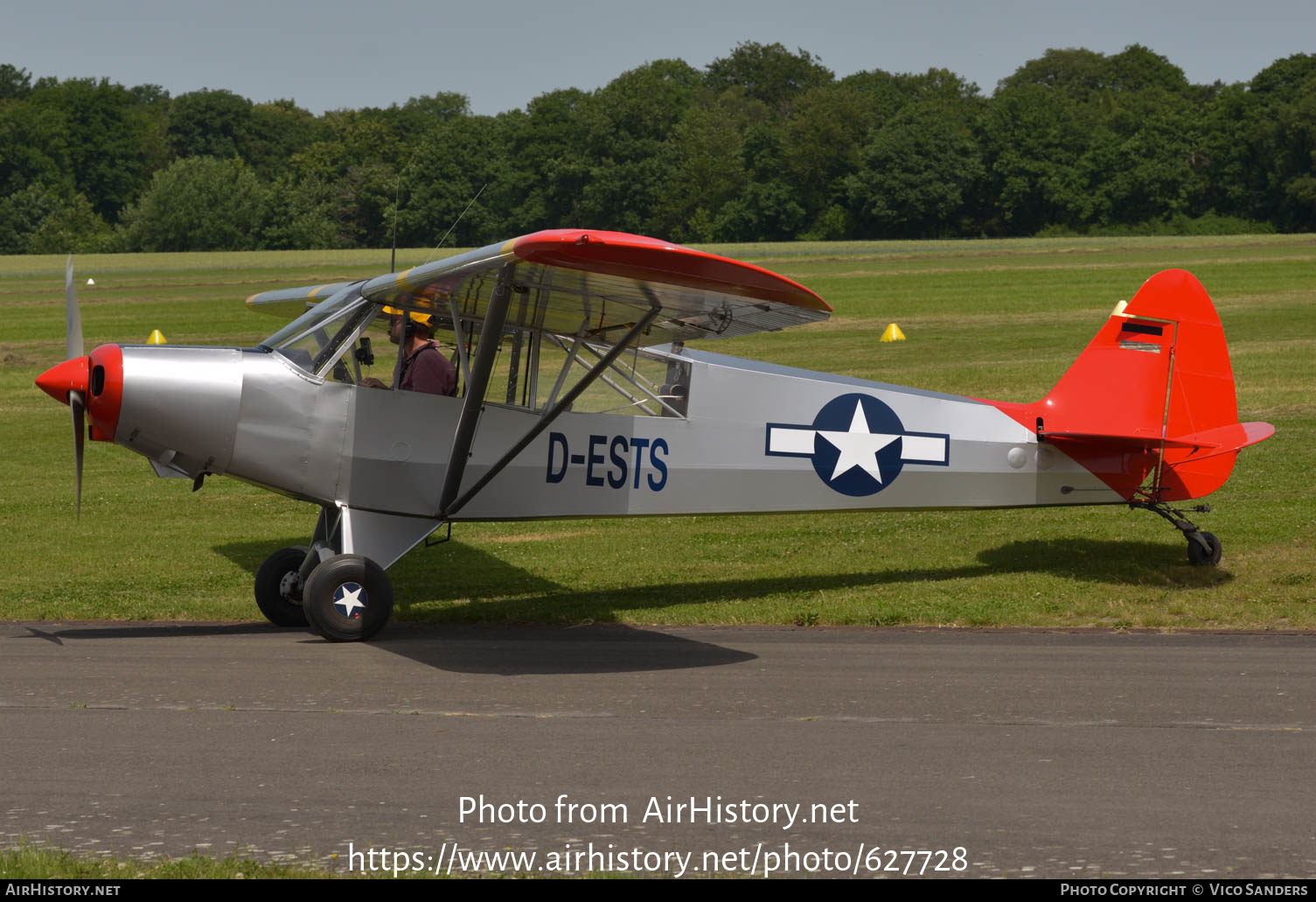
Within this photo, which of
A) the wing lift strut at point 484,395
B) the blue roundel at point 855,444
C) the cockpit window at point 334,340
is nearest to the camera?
the wing lift strut at point 484,395

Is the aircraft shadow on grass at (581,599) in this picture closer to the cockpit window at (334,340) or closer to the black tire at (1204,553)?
the black tire at (1204,553)

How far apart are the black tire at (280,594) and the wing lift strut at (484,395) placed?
53.2 inches

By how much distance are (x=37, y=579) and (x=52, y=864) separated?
7.61m

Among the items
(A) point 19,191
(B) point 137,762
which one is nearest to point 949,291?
(B) point 137,762

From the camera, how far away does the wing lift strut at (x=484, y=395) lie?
29.4ft

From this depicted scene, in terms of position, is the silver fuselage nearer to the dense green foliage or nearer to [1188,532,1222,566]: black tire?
[1188,532,1222,566]: black tire

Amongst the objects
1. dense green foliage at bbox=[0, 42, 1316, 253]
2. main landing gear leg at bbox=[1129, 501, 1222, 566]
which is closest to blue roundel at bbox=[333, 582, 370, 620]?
main landing gear leg at bbox=[1129, 501, 1222, 566]

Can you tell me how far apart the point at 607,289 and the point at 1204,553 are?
595cm

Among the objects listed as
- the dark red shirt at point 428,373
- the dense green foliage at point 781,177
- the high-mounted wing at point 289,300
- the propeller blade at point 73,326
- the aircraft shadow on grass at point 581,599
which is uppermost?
the dense green foliage at point 781,177

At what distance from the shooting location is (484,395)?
31.1 ft

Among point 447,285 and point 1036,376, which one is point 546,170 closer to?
point 1036,376

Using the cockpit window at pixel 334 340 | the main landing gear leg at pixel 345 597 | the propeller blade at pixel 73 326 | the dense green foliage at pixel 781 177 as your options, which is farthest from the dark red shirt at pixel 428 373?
the dense green foliage at pixel 781 177

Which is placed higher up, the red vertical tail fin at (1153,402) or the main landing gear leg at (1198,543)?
the red vertical tail fin at (1153,402)

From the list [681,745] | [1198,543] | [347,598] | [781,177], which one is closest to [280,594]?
[347,598]
